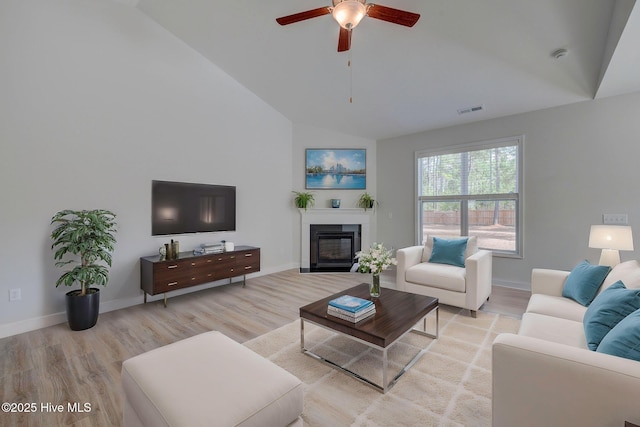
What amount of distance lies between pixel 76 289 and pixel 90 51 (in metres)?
2.75

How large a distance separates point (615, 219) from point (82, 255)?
6.32 meters

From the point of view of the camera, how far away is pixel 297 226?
5688 mm

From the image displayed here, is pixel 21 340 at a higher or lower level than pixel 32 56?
lower

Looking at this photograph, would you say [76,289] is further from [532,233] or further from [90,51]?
[532,233]

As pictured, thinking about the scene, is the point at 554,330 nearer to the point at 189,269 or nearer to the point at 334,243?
the point at 189,269

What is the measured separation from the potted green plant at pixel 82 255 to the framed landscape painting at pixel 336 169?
3.56m

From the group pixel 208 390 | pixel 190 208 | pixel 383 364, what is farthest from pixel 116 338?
pixel 383 364

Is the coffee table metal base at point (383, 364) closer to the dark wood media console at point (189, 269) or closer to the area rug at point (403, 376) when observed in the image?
the area rug at point (403, 376)

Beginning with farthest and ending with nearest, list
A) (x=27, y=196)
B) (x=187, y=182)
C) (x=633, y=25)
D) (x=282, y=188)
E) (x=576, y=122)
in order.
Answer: (x=282, y=188) → (x=187, y=182) → (x=576, y=122) → (x=27, y=196) → (x=633, y=25)

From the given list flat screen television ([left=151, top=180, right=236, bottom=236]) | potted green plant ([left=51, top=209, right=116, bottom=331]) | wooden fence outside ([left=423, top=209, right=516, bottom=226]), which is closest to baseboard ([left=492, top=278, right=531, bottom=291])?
wooden fence outside ([left=423, top=209, right=516, bottom=226])

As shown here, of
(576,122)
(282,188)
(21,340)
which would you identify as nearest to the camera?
(21,340)

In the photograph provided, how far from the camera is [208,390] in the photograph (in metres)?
1.19

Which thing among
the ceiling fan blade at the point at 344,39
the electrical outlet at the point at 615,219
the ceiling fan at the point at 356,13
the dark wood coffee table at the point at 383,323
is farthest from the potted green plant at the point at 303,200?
the electrical outlet at the point at 615,219

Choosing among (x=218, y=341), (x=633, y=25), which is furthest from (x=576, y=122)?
(x=218, y=341)
